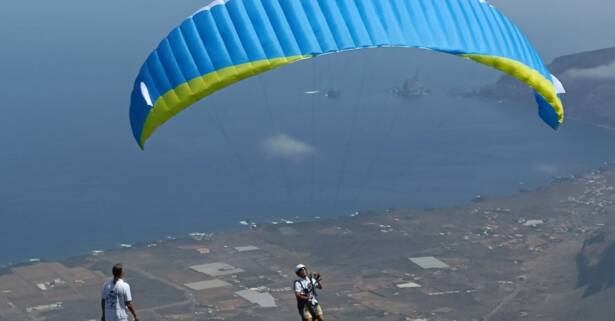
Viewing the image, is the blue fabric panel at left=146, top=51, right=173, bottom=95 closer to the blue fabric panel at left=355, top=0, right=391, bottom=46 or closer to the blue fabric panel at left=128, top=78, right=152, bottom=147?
the blue fabric panel at left=128, top=78, right=152, bottom=147

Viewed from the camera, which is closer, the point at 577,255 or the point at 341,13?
the point at 341,13

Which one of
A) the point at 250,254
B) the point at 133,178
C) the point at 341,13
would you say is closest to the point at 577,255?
the point at 250,254

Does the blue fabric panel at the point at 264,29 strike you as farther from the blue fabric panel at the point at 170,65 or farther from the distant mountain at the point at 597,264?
the distant mountain at the point at 597,264

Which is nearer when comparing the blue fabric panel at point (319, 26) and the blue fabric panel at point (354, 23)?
the blue fabric panel at point (319, 26)

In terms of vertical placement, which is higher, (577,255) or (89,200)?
(89,200)

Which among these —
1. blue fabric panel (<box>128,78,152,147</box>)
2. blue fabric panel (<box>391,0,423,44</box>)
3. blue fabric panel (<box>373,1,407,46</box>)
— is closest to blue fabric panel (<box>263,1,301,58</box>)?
blue fabric panel (<box>373,1,407,46</box>)

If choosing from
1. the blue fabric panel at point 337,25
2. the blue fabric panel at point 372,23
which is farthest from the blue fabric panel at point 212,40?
the blue fabric panel at point 372,23

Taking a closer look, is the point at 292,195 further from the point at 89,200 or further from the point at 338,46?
the point at 338,46
